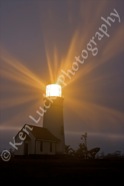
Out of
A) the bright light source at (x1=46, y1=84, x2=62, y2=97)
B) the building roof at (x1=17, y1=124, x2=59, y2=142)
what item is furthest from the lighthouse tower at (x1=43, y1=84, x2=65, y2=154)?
the building roof at (x1=17, y1=124, x2=59, y2=142)

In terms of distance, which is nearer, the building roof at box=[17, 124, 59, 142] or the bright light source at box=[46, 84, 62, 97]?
the building roof at box=[17, 124, 59, 142]

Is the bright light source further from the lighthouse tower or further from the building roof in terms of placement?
the building roof

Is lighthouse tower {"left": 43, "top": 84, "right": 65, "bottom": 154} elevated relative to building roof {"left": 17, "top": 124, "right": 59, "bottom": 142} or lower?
elevated

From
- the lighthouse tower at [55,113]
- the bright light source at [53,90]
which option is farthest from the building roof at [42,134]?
the bright light source at [53,90]

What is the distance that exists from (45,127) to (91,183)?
94.3 ft

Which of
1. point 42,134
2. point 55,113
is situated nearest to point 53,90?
point 55,113

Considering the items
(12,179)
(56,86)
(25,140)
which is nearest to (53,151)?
(25,140)

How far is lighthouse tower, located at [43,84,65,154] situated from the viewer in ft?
125

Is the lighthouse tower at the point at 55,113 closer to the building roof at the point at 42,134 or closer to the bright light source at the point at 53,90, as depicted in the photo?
the bright light source at the point at 53,90

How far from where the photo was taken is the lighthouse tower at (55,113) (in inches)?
1505

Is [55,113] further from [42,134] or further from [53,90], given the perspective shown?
[42,134]

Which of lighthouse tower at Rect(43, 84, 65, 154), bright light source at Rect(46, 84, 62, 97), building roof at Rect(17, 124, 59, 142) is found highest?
bright light source at Rect(46, 84, 62, 97)

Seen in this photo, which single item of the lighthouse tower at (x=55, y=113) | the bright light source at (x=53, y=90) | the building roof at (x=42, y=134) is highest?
the bright light source at (x=53, y=90)

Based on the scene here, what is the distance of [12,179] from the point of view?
Answer: 11117 millimetres
